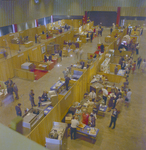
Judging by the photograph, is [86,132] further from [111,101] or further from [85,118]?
[111,101]

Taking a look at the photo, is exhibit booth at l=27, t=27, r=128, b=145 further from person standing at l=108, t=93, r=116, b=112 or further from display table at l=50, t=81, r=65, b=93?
person standing at l=108, t=93, r=116, b=112

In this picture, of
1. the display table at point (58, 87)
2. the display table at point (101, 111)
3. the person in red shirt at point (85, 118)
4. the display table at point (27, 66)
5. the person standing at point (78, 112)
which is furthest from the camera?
the display table at point (27, 66)

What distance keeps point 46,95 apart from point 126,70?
7.82 m

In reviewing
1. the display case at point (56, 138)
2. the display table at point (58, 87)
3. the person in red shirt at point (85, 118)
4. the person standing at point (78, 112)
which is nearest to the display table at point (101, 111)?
the person standing at point (78, 112)

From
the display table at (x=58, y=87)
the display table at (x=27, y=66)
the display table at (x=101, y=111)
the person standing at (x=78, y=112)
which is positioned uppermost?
the display table at (x=27, y=66)

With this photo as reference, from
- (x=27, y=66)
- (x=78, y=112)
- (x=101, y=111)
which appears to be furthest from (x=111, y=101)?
(x=27, y=66)

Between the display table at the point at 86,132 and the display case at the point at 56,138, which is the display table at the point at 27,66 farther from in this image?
the display table at the point at 86,132

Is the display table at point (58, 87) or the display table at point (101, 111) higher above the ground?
the display table at point (58, 87)

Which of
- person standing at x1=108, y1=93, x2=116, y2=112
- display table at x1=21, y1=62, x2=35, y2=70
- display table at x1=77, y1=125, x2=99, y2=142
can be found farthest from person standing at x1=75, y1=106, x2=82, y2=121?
display table at x1=21, y1=62, x2=35, y2=70

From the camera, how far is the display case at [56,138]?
19.6 ft

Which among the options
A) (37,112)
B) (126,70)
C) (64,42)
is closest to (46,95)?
(37,112)

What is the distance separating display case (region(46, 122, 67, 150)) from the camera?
236 inches

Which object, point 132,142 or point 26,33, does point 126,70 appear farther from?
point 26,33

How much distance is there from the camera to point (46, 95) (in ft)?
30.3
